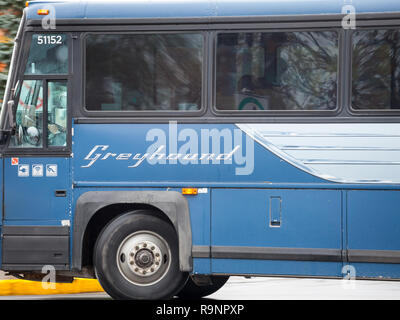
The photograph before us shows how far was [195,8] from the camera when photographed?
9.53m

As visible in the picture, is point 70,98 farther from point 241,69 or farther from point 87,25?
point 241,69

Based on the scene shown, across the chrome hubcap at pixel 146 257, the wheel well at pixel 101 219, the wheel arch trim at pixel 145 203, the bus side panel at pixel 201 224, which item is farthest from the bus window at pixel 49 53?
the chrome hubcap at pixel 146 257

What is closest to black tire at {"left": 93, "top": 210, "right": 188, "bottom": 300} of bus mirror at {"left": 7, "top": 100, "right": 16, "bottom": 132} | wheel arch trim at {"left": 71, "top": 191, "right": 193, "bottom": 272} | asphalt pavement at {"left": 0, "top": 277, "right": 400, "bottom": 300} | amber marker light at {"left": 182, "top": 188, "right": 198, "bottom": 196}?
wheel arch trim at {"left": 71, "top": 191, "right": 193, "bottom": 272}

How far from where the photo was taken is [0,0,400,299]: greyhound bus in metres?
9.18

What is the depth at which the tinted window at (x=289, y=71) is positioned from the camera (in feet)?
30.6

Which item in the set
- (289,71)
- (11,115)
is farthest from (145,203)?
(289,71)

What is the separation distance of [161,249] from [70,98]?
1.97 metres

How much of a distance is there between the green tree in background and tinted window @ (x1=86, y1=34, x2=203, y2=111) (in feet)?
11.8

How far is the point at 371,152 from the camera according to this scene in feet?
30.0

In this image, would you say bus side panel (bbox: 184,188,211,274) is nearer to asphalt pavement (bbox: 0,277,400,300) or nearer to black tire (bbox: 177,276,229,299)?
black tire (bbox: 177,276,229,299)

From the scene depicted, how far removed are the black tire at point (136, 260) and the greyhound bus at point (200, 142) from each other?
0.6 inches

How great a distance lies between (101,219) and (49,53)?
197 cm

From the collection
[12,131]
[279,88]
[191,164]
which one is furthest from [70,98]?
[279,88]

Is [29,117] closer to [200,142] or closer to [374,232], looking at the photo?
[200,142]
